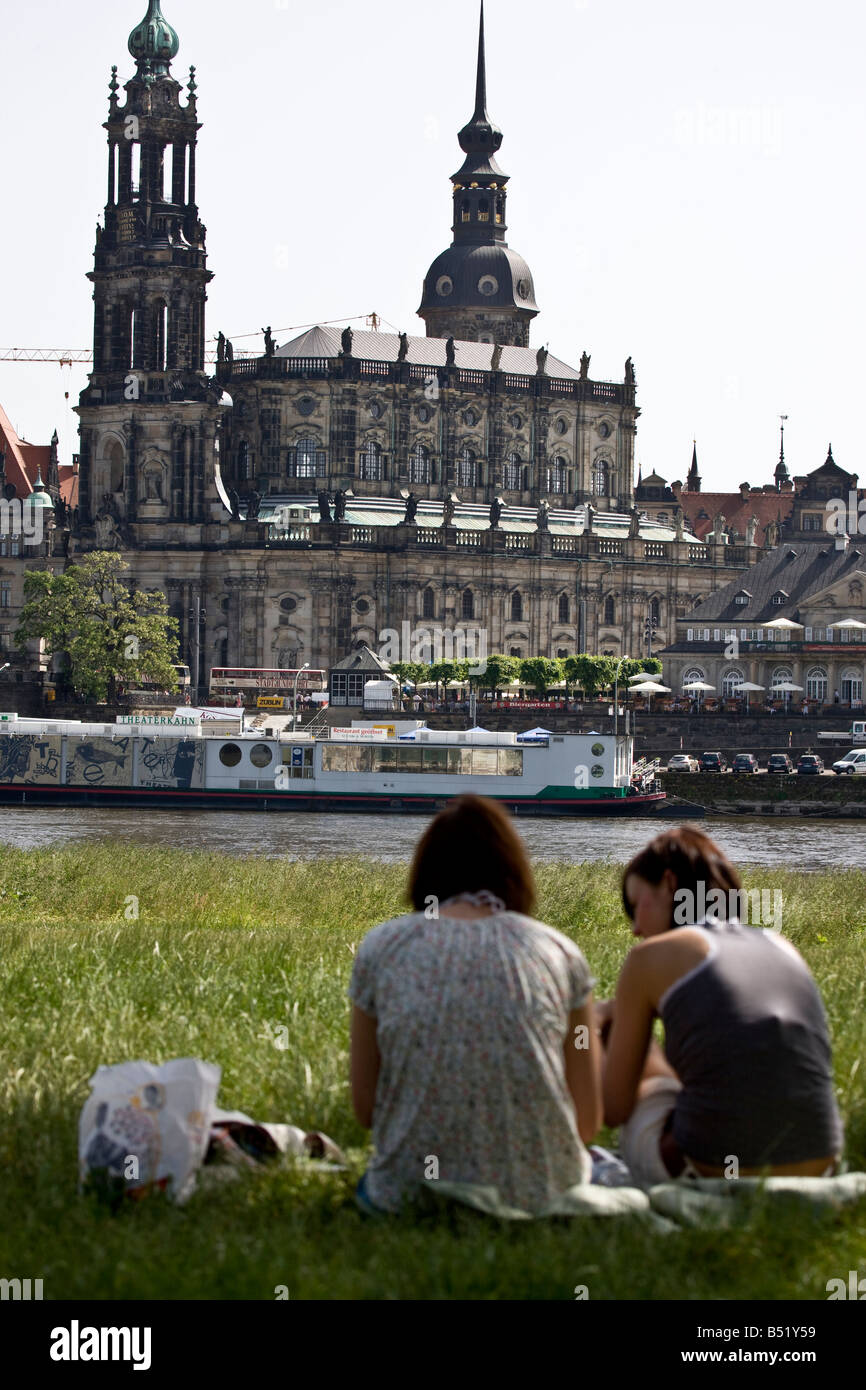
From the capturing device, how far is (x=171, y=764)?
A: 59.8 metres

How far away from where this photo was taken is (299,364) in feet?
316

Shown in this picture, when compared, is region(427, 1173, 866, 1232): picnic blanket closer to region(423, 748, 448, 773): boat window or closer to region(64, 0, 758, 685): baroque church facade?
region(423, 748, 448, 773): boat window

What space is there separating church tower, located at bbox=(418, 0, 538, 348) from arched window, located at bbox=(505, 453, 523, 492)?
869cm

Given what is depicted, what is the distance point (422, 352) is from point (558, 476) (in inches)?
386

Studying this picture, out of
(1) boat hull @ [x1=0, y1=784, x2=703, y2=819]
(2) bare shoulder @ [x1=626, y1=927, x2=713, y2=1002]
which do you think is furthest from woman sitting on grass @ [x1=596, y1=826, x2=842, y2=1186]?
(1) boat hull @ [x1=0, y1=784, x2=703, y2=819]

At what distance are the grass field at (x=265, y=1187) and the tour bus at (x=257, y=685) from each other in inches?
2646

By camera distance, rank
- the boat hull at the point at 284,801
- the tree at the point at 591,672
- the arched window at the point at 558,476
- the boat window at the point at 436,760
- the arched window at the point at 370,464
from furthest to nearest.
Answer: the arched window at the point at 558,476
the arched window at the point at 370,464
the tree at the point at 591,672
the boat window at the point at 436,760
the boat hull at the point at 284,801

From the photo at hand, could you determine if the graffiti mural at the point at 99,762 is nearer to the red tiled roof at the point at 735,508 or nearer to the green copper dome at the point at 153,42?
the green copper dome at the point at 153,42

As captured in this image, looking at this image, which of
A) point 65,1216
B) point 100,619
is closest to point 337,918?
point 65,1216

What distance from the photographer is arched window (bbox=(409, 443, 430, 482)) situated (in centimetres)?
9806

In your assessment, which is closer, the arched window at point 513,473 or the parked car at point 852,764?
the parked car at point 852,764

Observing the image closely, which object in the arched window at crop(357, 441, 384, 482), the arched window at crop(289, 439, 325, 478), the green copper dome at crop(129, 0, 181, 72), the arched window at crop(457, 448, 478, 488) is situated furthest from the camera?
the arched window at crop(457, 448, 478, 488)

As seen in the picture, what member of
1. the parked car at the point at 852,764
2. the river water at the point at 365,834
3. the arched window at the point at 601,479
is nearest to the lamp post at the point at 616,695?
the parked car at the point at 852,764

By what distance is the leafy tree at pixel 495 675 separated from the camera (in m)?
83.6
